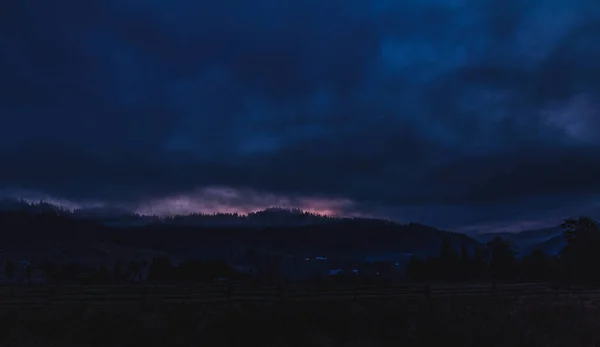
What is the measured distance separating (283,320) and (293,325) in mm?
656

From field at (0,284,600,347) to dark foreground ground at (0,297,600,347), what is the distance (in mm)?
52

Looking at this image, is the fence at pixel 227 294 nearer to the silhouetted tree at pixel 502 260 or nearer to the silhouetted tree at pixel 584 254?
the silhouetted tree at pixel 584 254

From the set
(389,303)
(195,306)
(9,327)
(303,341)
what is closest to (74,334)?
(9,327)

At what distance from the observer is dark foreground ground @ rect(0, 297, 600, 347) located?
96.0 feet

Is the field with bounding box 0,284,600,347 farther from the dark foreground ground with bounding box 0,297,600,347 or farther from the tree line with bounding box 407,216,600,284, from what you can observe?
the tree line with bounding box 407,216,600,284

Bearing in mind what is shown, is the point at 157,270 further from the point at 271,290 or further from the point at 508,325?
the point at 508,325

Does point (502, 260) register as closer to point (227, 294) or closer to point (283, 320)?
point (227, 294)

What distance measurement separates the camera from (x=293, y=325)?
32125 mm

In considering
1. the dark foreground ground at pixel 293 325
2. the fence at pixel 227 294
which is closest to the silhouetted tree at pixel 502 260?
the fence at pixel 227 294

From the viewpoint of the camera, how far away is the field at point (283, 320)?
29.5 metres

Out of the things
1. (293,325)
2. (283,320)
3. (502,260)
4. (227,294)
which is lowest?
(293,325)

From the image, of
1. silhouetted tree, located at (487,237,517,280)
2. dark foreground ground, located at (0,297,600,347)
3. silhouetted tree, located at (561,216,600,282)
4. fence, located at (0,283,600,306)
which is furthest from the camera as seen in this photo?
silhouetted tree, located at (487,237,517,280)

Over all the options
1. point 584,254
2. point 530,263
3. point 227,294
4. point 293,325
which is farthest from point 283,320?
point 530,263

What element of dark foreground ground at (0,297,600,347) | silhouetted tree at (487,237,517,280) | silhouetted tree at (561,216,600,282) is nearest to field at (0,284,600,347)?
dark foreground ground at (0,297,600,347)
